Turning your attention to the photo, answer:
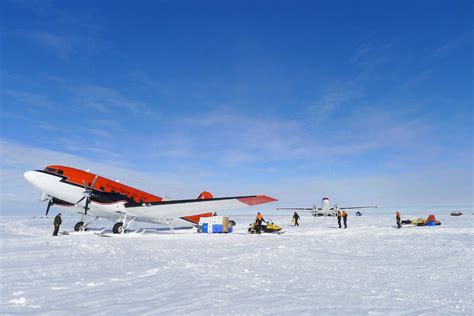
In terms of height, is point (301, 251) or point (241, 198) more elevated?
point (241, 198)

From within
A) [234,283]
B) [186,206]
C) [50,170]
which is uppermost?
[50,170]

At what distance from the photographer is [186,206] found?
25.0 metres

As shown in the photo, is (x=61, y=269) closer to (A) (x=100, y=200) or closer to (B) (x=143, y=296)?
(B) (x=143, y=296)

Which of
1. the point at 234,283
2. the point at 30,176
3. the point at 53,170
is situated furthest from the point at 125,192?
the point at 234,283

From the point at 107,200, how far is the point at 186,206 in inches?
253

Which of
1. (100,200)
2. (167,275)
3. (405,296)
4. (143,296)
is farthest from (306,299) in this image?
(100,200)

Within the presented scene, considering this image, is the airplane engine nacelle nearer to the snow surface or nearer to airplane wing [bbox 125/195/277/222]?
airplane wing [bbox 125/195/277/222]

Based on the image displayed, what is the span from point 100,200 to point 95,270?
1648 centimetres

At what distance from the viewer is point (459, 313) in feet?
18.2

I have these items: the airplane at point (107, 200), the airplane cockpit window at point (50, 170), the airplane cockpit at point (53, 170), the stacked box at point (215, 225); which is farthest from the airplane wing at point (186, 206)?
the airplane cockpit window at point (50, 170)

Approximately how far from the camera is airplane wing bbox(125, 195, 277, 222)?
912 inches

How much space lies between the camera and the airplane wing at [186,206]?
23156 millimetres

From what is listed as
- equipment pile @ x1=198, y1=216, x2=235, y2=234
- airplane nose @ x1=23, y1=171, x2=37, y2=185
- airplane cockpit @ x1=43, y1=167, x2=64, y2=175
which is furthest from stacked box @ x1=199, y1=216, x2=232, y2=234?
airplane nose @ x1=23, y1=171, x2=37, y2=185

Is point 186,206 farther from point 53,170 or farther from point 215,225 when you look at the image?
point 53,170
